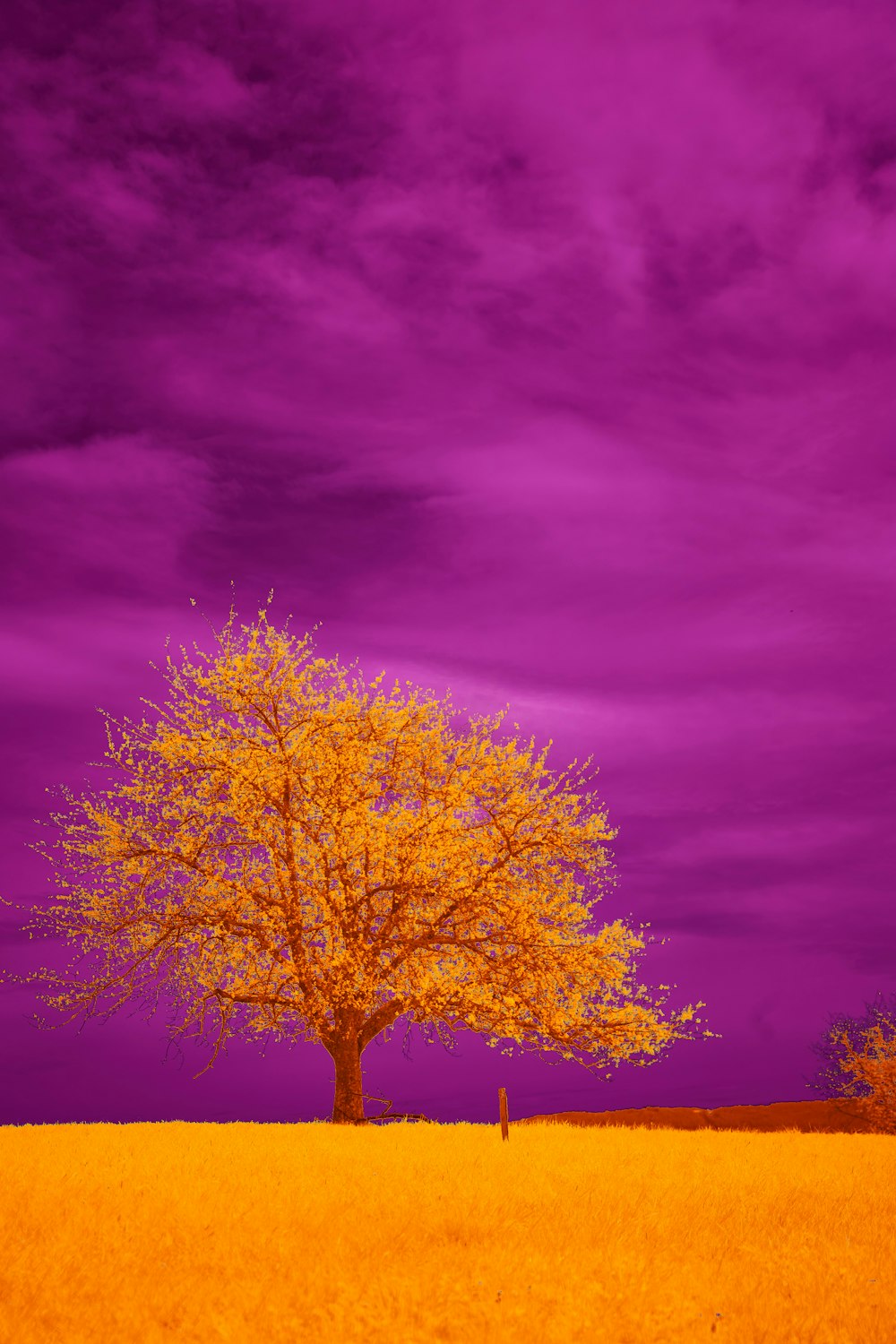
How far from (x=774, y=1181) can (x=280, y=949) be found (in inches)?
539

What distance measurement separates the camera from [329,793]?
28.3 meters

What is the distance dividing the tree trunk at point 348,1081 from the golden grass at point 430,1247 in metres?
7.79

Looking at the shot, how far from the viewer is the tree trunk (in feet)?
92.5

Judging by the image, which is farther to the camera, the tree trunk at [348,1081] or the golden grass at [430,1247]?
the tree trunk at [348,1081]

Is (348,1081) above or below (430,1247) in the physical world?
above

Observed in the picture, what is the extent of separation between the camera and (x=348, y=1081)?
1120 inches

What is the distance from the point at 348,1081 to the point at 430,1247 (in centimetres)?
1676

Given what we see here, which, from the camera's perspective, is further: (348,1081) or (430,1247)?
(348,1081)

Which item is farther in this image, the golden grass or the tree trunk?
the tree trunk

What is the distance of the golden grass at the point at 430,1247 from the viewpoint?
998 cm

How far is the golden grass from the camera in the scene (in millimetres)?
9977

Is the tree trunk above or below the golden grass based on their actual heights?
above

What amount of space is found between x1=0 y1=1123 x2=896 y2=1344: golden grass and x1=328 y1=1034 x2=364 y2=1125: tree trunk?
7.79 meters

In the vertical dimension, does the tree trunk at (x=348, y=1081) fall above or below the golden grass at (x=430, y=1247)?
above
